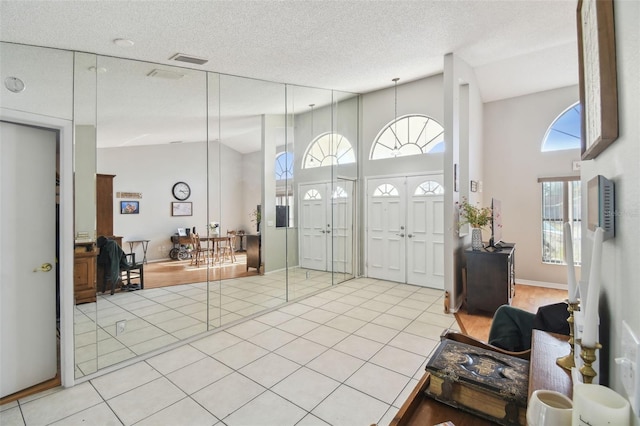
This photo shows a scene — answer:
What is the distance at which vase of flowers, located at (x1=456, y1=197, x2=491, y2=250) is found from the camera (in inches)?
171

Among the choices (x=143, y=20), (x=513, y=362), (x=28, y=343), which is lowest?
(x=28, y=343)

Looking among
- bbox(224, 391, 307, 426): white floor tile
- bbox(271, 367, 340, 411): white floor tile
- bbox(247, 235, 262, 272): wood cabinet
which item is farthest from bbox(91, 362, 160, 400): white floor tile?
bbox(247, 235, 262, 272): wood cabinet

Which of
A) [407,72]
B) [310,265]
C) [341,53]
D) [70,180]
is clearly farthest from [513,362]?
[407,72]

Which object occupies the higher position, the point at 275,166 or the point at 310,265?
the point at 275,166

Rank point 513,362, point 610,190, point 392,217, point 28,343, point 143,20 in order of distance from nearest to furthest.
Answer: point 610,190 → point 513,362 → point 28,343 → point 143,20 → point 392,217

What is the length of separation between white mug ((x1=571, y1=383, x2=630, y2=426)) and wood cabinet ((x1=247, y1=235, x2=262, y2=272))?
13.1 feet

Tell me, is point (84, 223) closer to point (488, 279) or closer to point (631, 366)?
point (631, 366)

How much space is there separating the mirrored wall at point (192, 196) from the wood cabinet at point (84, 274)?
63 mm

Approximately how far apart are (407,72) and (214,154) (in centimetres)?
327

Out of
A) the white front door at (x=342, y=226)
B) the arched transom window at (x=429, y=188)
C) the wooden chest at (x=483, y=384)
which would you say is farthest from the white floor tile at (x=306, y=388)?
the arched transom window at (x=429, y=188)

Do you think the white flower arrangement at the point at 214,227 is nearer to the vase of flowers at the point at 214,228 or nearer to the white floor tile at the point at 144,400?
the vase of flowers at the point at 214,228

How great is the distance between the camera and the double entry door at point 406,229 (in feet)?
17.3

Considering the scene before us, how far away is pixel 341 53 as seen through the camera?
3.93m

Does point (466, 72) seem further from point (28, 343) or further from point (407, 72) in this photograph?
point (28, 343)
